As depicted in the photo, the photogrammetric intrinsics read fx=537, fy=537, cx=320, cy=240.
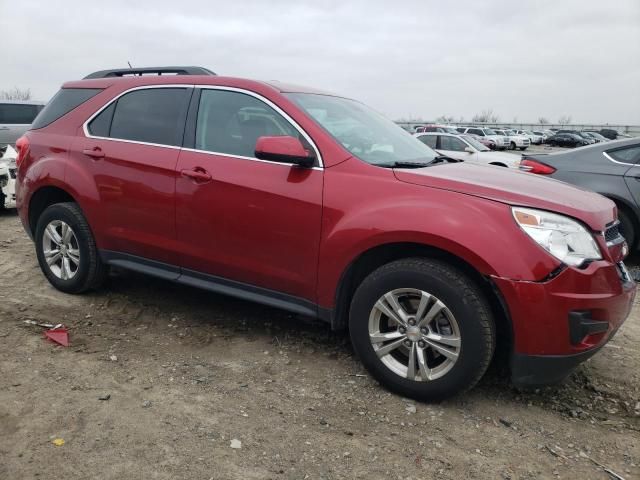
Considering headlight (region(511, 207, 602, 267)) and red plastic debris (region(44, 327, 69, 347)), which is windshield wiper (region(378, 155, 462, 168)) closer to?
headlight (region(511, 207, 602, 267))

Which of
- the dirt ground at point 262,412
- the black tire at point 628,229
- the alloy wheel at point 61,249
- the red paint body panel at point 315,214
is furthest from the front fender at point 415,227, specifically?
the black tire at point 628,229

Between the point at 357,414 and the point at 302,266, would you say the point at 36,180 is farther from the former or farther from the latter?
the point at 357,414

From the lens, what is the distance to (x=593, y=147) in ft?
20.0

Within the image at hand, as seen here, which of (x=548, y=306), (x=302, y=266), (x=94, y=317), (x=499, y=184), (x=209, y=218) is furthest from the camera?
(x=94, y=317)

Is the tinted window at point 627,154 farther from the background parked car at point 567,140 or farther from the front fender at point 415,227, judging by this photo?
the background parked car at point 567,140

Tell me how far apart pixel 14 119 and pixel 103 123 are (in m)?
10.4

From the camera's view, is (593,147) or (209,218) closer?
(209,218)

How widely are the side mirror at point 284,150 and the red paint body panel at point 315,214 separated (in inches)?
4.1

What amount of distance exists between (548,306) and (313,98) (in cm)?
202

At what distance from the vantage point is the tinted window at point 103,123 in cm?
406

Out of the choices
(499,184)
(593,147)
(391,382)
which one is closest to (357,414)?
(391,382)

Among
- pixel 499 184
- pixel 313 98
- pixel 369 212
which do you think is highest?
pixel 313 98

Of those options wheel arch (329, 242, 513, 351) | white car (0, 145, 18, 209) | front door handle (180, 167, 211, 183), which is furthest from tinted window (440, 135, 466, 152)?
wheel arch (329, 242, 513, 351)

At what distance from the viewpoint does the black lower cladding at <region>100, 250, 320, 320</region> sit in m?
3.26
